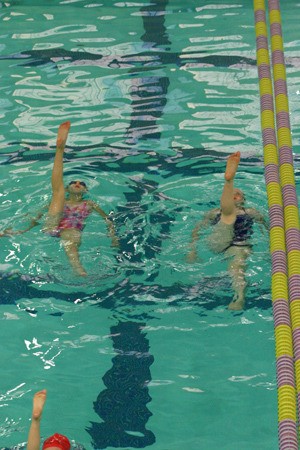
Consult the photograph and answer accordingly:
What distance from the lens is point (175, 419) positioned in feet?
14.8

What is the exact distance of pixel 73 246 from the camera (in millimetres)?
5645

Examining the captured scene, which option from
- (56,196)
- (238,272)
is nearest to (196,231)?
(238,272)

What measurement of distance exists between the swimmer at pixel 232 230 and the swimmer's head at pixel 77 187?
80 centimetres

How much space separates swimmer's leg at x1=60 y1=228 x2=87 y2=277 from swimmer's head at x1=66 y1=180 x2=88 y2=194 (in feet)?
1.15

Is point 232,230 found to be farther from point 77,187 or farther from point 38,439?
point 38,439

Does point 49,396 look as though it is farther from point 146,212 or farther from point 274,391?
point 146,212

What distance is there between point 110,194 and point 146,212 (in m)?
0.39

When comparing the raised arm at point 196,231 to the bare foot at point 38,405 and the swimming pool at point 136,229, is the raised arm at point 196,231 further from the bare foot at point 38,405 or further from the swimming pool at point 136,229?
the bare foot at point 38,405

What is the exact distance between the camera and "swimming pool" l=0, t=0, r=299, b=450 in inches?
181

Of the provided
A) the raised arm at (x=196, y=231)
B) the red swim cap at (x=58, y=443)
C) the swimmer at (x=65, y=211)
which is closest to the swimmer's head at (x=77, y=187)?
the swimmer at (x=65, y=211)

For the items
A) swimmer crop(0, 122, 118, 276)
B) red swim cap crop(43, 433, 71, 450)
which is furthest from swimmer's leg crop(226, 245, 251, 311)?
red swim cap crop(43, 433, 71, 450)

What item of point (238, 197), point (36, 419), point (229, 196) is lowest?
point (36, 419)

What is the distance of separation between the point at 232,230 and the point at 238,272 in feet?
1.20

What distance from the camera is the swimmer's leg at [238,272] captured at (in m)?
5.20
